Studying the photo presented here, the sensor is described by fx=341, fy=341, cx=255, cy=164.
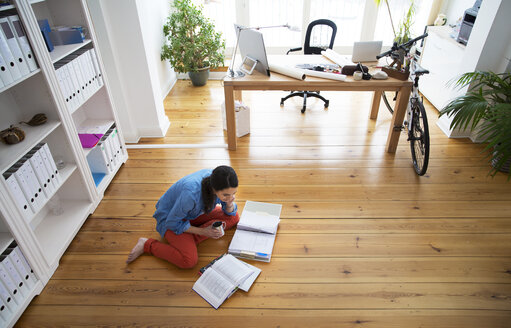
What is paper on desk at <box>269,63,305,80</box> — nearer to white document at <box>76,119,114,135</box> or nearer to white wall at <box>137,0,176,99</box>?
white wall at <box>137,0,176,99</box>

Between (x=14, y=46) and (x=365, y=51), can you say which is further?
(x=365, y=51)

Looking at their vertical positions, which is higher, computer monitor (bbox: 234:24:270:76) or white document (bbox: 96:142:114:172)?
computer monitor (bbox: 234:24:270:76)

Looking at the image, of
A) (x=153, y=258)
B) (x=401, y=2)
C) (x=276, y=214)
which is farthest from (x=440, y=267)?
(x=401, y=2)

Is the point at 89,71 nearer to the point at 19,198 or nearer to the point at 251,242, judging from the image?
the point at 19,198

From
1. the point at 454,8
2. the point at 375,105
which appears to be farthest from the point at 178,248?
the point at 454,8

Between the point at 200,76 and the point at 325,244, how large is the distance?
3.31 metres

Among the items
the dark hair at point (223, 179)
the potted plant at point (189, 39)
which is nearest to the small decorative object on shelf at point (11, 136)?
the dark hair at point (223, 179)

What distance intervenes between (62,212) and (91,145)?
548mm

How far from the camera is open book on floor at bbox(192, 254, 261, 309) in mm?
2045

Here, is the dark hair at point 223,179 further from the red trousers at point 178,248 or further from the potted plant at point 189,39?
the potted plant at point 189,39

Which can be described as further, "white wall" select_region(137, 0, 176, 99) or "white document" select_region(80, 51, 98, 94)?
"white wall" select_region(137, 0, 176, 99)

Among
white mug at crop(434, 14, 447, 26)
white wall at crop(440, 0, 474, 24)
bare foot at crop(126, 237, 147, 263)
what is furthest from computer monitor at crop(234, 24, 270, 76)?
white wall at crop(440, 0, 474, 24)

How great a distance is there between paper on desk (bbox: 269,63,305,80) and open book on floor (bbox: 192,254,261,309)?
1.71m

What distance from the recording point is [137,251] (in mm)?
2299
